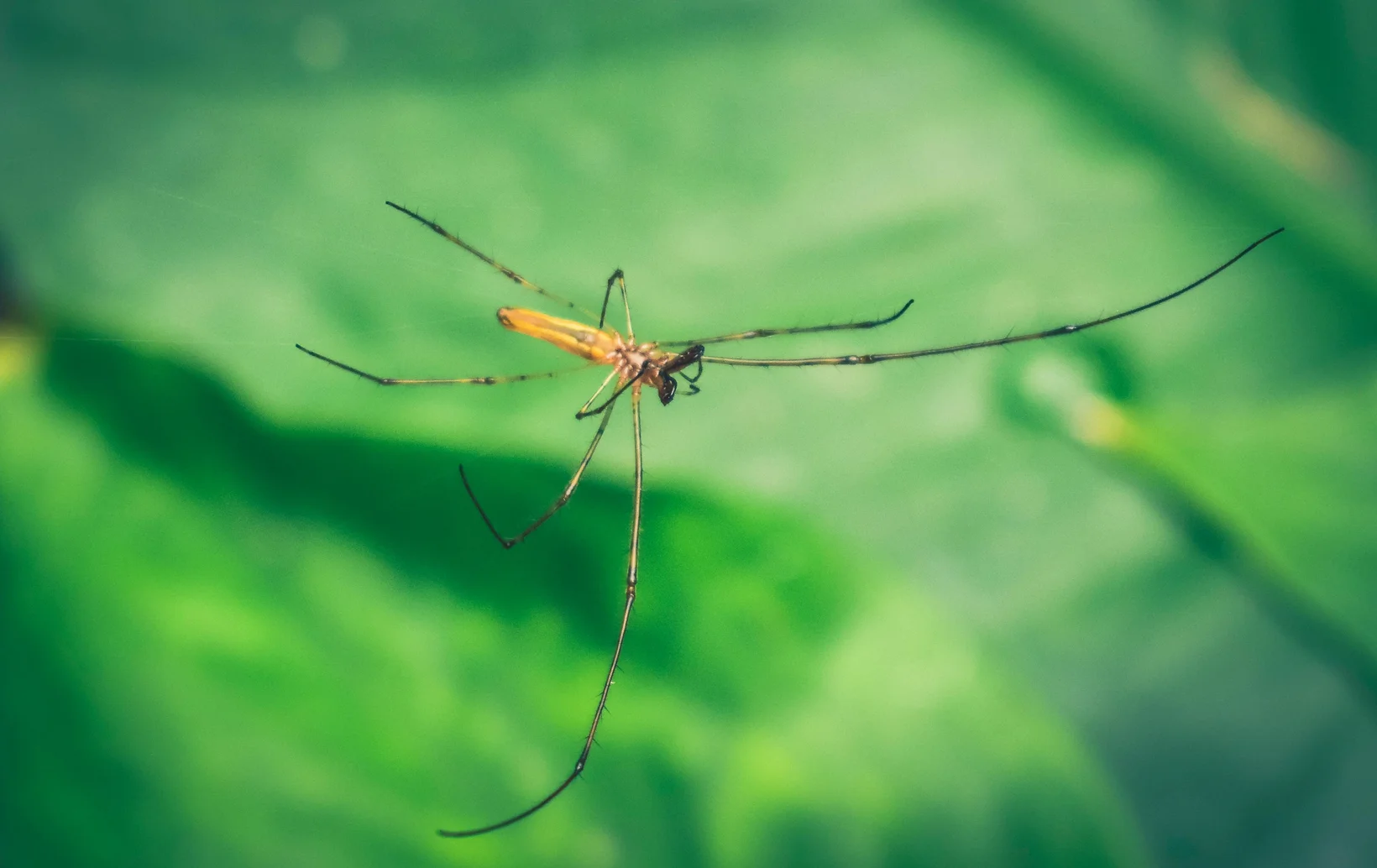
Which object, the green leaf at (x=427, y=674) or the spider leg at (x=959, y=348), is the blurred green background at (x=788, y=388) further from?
the spider leg at (x=959, y=348)

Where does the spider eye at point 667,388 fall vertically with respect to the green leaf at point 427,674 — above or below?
above

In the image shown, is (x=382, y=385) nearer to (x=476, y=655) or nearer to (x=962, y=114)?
(x=476, y=655)

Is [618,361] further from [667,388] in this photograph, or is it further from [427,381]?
[427,381]

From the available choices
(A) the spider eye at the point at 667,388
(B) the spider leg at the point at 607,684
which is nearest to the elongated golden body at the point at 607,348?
(A) the spider eye at the point at 667,388

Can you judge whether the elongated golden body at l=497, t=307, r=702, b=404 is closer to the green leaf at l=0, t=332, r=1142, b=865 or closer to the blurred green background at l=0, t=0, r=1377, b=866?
the blurred green background at l=0, t=0, r=1377, b=866

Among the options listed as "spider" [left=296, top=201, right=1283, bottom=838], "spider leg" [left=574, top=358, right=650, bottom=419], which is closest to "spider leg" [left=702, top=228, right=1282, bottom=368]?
"spider" [left=296, top=201, right=1283, bottom=838]

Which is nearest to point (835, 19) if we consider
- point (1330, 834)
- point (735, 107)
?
point (735, 107)

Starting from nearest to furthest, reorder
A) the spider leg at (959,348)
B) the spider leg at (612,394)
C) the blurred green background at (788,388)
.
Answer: the blurred green background at (788,388)
the spider leg at (959,348)
the spider leg at (612,394)

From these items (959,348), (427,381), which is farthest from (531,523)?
(959,348)
